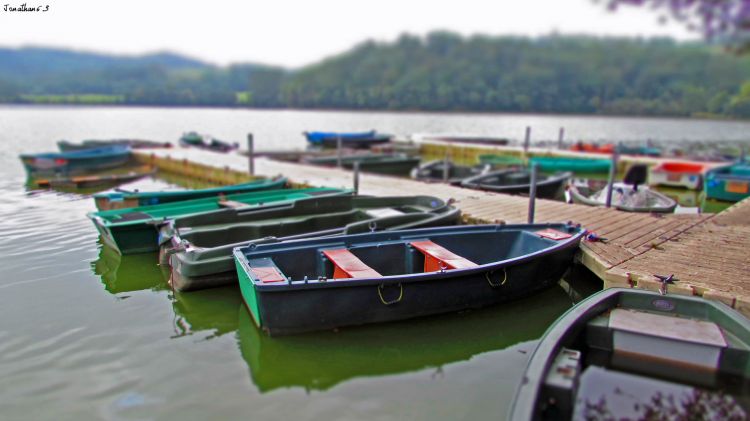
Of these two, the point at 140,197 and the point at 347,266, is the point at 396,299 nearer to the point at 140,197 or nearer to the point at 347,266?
the point at 347,266

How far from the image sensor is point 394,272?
26.9 ft

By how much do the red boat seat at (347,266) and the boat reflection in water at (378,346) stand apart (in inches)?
26.9

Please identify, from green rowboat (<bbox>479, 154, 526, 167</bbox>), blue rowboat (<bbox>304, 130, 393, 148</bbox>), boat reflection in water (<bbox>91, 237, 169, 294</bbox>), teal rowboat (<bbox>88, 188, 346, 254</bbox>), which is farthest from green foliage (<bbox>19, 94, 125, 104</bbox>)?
boat reflection in water (<bbox>91, 237, 169, 294</bbox>)

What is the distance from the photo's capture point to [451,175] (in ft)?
66.1

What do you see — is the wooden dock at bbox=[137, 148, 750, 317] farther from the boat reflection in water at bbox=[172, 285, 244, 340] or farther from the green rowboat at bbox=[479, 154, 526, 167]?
the green rowboat at bbox=[479, 154, 526, 167]

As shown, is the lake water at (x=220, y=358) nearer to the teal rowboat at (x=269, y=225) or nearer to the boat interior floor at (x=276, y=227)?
the teal rowboat at (x=269, y=225)

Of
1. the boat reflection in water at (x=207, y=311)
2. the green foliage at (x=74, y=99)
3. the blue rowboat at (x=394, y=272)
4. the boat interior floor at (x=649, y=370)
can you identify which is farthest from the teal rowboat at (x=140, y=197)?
the green foliage at (x=74, y=99)

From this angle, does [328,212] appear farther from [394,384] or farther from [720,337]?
[720,337]

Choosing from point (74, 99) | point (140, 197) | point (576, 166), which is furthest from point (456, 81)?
point (140, 197)

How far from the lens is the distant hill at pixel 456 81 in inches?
3927

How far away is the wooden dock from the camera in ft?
22.2

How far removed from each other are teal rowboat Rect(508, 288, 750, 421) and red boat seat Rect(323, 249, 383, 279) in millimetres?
2458

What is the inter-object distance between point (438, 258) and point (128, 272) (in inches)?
223

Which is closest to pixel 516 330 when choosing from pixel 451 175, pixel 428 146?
pixel 451 175
